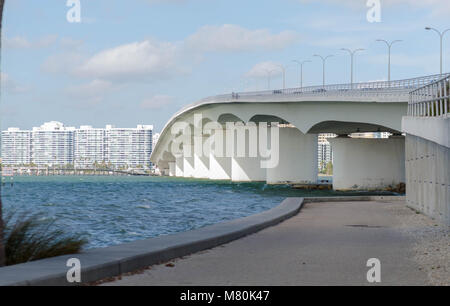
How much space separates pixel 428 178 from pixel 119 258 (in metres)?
16.2

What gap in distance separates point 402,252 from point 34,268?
7945 millimetres

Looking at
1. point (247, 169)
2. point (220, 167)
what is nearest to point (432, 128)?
point (247, 169)

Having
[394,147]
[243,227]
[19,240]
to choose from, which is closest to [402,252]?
[243,227]

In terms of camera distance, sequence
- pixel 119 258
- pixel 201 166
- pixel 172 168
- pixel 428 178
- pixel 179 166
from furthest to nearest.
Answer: pixel 172 168 → pixel 179 166 → pixel 201 166 → pixel 428 178 → pixel 119 258

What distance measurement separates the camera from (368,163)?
240ft

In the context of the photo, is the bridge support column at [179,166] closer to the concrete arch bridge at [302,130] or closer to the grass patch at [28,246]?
the concrete arch bridge at [302,130]

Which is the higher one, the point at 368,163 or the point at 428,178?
the point at 368,163

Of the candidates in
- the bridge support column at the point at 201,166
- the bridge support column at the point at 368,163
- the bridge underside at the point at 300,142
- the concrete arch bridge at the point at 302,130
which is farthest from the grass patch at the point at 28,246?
the bridge support column at the point at 201,166

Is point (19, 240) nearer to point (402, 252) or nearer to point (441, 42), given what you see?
point (402, 252)

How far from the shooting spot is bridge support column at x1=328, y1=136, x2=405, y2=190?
71875 millimetres

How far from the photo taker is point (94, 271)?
10.5 meters

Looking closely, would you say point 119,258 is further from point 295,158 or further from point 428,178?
point 295,158

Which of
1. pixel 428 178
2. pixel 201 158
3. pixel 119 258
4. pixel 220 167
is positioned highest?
pixel 201 158
